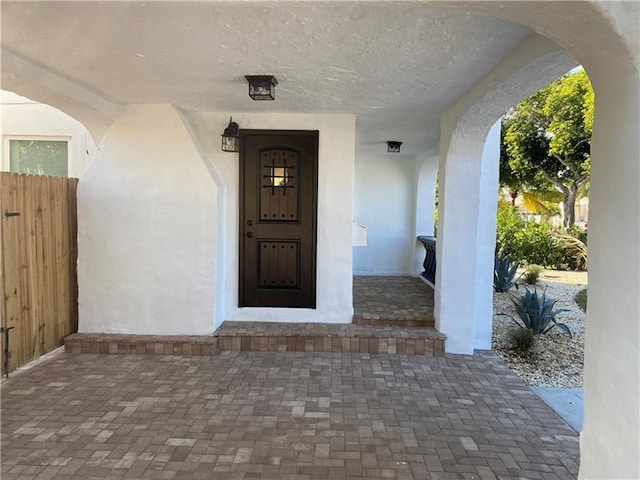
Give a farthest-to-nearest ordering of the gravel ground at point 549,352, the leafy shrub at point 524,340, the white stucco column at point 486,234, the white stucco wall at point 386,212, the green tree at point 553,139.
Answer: the green tree at point 553,139 → the white stucco wall at point 386,212 → the leafy shrub at point 524,340 → the white stucco column at point 486,234 → the gravel ground at point 549,352

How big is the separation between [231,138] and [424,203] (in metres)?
4.33

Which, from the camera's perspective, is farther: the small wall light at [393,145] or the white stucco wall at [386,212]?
the white stucco wall at [386,212]

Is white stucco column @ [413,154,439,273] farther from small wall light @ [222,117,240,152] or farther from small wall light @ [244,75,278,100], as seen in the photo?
small wall light @ [244,75,278,100]

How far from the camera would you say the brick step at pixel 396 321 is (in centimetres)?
475

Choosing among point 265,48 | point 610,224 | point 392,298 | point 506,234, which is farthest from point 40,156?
point 506,234

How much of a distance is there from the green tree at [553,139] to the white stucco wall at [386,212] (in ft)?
19.6

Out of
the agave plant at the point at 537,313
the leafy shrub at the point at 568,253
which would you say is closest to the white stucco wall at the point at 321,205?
the agave plant at the point at 537,313

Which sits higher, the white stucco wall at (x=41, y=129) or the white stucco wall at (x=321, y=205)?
Result: the white stucco wall at (x=41, y=129)

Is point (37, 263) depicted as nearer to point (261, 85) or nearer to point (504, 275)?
point (261, 85)

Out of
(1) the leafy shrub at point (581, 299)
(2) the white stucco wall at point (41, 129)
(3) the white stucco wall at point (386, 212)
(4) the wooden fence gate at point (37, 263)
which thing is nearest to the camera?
(4) the wooden fence gate at point (37, 263)

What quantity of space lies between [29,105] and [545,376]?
24.8ft

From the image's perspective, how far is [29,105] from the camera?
6.09 m

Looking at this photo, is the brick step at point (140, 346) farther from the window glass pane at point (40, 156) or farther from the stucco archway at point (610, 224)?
the stucco archway at point (610, 224)

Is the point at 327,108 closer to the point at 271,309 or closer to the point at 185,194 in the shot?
the point at 185,194
